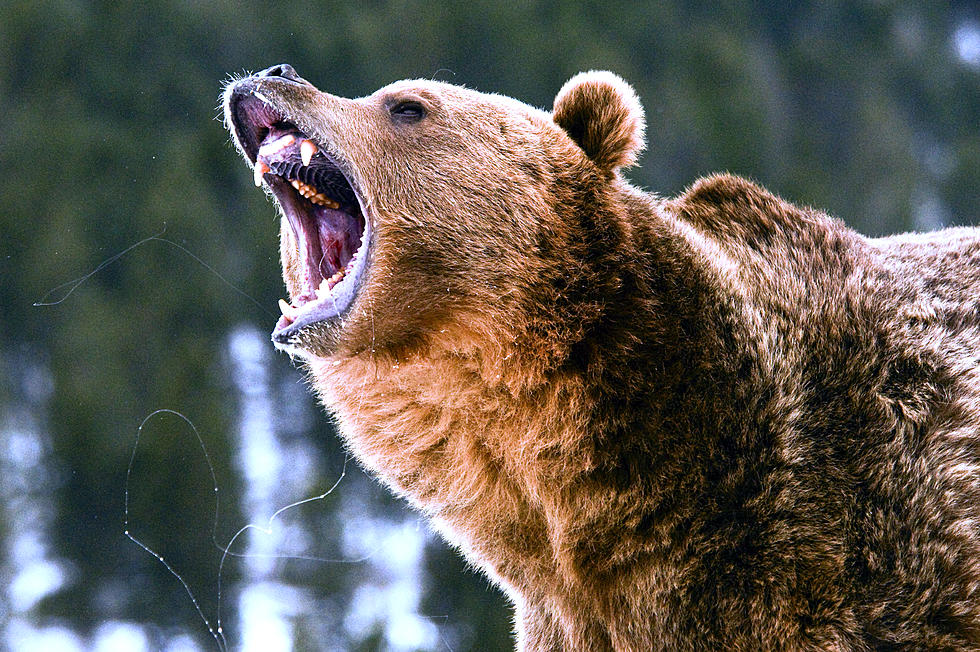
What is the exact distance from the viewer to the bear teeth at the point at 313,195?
10.6 ft

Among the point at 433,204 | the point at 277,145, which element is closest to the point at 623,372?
the point at 433,204

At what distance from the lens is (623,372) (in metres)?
2.89

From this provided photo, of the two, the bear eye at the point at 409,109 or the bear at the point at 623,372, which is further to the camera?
the bear eye at the point at 409,109

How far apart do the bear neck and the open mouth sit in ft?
0.89

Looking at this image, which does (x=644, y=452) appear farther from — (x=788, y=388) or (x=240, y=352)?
(x=240, y=352)

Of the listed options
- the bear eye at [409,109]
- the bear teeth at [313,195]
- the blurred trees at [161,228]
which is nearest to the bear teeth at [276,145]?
the bear teeth at [313,195]

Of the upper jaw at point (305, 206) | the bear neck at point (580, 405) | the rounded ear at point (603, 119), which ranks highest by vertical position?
the rounded ear at point (603, 119)

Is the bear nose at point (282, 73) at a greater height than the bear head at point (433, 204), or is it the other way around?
the bear nose at point (282, 73)

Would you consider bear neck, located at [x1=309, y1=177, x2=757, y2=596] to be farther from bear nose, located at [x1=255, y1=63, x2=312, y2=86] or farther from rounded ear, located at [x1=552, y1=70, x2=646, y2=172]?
bear nose, located at [x1=255, y1=63, x2=312, y2=86]

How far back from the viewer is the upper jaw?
9.68 feet

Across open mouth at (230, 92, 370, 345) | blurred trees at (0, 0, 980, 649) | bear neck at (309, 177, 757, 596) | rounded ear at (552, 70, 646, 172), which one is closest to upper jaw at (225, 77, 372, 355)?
open mouth at (230, 92, 370, 345)

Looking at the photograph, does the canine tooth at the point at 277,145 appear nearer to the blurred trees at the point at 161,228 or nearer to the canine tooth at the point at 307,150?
the canine tooth at the point at 307,150

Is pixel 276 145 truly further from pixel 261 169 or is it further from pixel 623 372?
pixel 623 372

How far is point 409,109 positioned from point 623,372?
1030 millimetres
